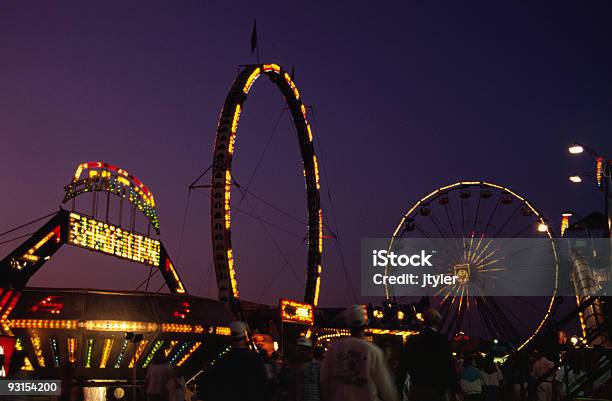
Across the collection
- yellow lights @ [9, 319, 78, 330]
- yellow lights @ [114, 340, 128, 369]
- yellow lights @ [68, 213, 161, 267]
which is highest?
yellow lights @ [68, 213, 161, 267]

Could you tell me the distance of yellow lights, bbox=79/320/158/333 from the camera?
2722cm

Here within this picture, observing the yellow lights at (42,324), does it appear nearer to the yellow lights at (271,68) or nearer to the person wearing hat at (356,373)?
the yellow lights at (271,68)

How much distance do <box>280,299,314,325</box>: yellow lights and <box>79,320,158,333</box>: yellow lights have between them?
45.1 ft

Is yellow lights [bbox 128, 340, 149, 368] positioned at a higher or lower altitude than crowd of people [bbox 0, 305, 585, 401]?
higher

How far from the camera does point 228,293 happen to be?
33.9 metres

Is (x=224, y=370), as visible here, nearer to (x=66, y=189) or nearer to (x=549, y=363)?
(x=549, y=363)

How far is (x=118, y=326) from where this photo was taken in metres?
27.8

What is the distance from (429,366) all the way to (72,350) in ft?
65.5

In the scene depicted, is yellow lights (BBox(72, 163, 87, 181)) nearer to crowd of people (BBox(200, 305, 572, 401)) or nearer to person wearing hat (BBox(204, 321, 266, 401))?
crowd of people (BBox(200, 305, 572, 401))

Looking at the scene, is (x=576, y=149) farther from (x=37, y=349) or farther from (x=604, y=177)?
(x=37, y=349)

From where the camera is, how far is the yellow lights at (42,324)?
26.6 m

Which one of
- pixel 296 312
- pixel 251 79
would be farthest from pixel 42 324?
pixel 296 312

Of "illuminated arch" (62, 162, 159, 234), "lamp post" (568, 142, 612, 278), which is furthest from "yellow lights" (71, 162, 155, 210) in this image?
"lamp post" (568, 142, 612, 278)

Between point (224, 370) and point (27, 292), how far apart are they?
21.2 m
